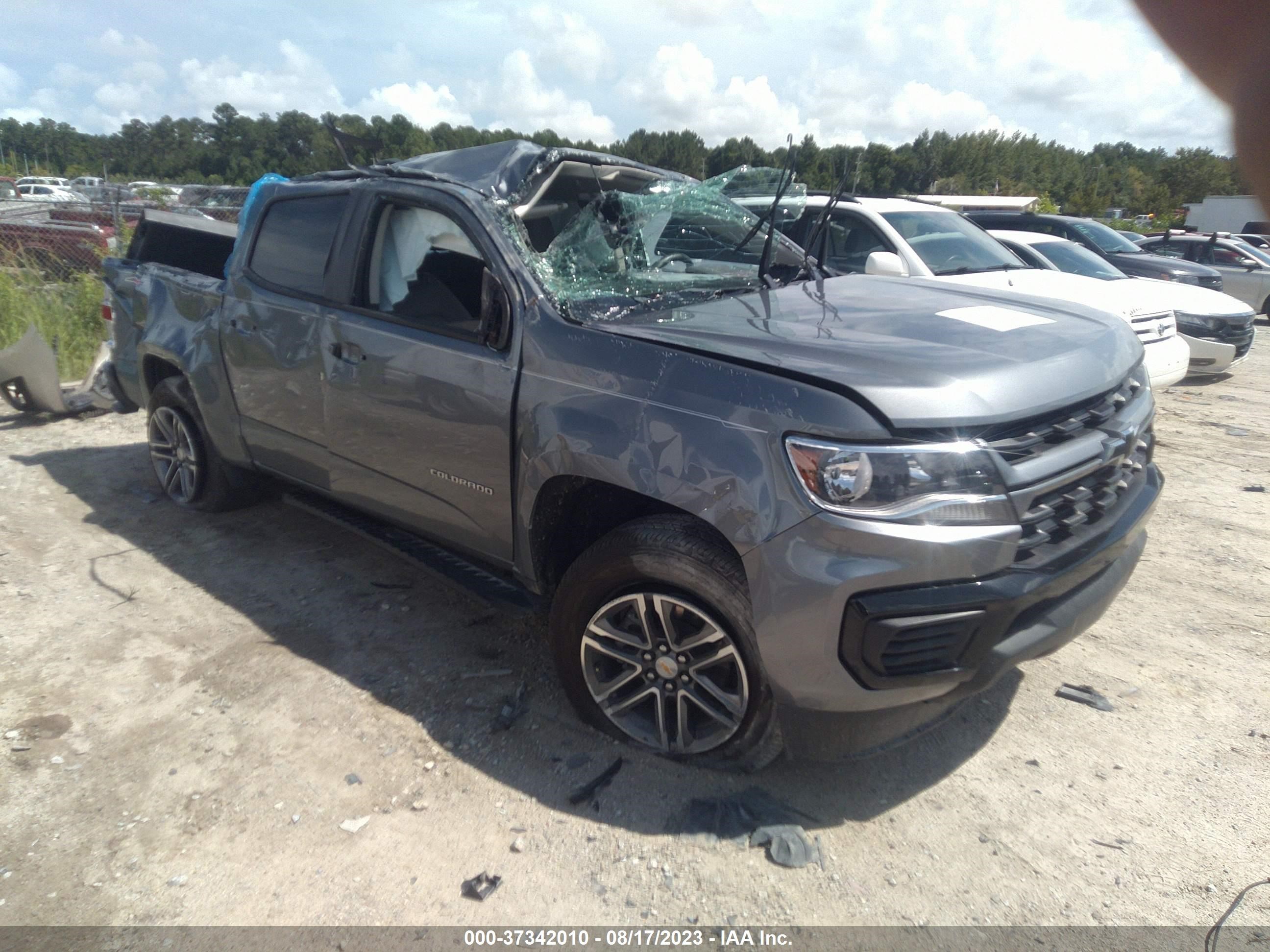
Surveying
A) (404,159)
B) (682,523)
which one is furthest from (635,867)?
(404,159)

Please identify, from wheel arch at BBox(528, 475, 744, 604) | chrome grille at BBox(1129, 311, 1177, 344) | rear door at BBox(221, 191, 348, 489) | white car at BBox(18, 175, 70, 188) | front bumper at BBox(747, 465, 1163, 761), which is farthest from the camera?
white car at BBox(18, 175, 70, 188)

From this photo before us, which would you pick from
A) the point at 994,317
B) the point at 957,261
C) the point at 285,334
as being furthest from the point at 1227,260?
the point at 285,334

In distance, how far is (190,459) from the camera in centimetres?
514

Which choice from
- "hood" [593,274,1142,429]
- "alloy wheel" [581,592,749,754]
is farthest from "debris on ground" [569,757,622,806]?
"hood" [593,274,1142,429]

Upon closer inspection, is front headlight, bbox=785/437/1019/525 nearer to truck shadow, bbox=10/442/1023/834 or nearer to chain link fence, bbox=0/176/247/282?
truck shadow, bbox=10/442/1023/834

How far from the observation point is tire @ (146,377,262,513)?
500cm

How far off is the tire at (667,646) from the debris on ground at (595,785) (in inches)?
3.9

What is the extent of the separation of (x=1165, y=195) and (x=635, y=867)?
5517 cm

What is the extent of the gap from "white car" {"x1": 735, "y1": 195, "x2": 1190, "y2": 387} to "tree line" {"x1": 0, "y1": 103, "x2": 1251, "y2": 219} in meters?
0.93

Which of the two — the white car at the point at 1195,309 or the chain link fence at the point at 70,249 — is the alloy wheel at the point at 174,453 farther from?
the white car at the point at 1195,309

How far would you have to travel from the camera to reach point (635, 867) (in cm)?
256

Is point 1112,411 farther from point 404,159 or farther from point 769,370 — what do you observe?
point 404,159

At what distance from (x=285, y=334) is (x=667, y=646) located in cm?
240

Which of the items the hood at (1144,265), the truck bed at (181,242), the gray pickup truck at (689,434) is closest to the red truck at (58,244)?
the truck bed at (181,242)
